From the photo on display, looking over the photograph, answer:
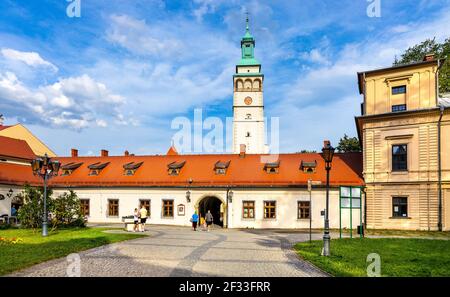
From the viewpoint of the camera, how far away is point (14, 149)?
3369cm

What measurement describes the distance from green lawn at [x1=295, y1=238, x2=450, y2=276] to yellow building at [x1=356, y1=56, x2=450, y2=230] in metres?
8.96

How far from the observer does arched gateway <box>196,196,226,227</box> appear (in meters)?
28.7

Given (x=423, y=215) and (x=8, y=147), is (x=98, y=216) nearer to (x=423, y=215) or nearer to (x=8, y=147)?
(x=8, y=147)

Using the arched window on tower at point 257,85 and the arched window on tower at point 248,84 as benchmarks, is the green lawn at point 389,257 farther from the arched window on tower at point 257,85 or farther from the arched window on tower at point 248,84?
the arched window on tower at point 248,84

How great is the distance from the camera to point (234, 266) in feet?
33.9

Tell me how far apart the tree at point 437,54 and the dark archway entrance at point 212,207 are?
24.1 metres

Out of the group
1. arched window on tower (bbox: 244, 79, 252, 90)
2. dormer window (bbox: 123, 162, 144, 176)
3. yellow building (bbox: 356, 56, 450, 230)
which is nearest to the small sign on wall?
dormer window (bbox: 123, 162, 144, 176)

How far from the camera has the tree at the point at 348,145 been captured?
44.4 metres

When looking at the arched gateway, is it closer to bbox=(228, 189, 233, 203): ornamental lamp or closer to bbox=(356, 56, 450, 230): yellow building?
bbox=(228, 189, 233, 203): ornamental lamp

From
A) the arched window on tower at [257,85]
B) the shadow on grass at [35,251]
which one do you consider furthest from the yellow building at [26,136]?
the arched window on tower at [257,85]

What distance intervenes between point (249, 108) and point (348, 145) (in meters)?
19.8

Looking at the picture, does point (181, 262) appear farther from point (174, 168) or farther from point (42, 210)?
point (174, 168)
